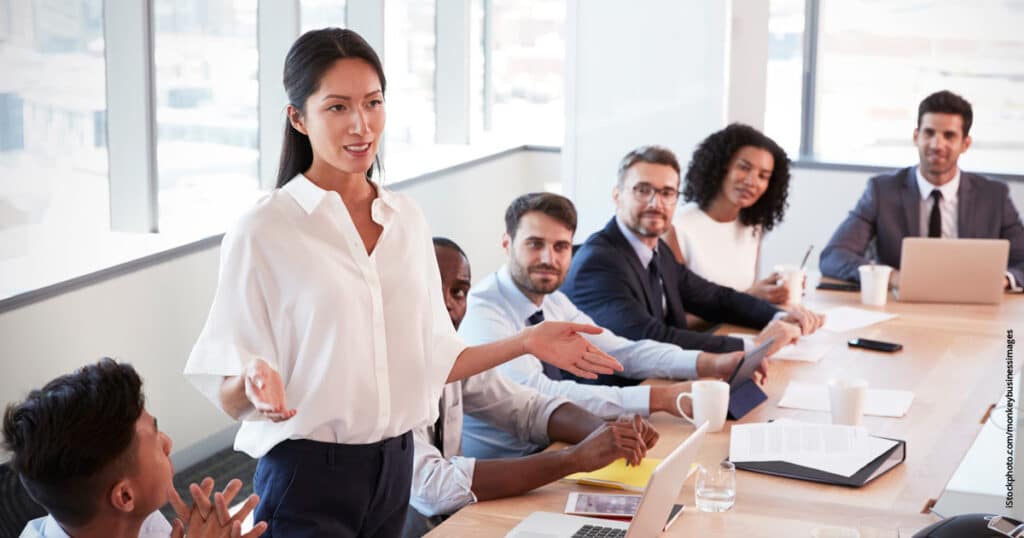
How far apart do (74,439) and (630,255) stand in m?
2.34

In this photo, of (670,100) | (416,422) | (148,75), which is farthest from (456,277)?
(670,100)

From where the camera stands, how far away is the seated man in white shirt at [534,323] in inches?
116

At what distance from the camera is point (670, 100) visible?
6055 mm

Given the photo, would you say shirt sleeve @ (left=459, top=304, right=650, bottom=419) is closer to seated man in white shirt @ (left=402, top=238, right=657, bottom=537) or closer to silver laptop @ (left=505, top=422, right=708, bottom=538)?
seated man in white shirt @ (left=402, top=238, right=657, bottom=537)

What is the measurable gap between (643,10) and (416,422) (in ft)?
14.1

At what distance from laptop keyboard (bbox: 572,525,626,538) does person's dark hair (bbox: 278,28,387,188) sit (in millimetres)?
805

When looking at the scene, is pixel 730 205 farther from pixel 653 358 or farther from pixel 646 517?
pixel 646 517

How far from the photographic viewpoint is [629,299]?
11.9ft

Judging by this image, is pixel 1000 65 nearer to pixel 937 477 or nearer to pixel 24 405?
pixel 937 477

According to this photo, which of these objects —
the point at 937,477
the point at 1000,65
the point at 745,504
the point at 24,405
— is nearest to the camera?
the point at 24,405

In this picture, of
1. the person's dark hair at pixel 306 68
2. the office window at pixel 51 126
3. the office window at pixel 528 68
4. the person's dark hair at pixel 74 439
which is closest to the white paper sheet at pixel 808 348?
the person's dark hair at pixel 306 68

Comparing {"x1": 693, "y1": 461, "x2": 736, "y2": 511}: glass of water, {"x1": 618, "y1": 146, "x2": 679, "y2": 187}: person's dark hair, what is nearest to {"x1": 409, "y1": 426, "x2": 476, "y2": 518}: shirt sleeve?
{"x1": 693, "y1": 461, "x2": 736, "y2": 511}: glass of water

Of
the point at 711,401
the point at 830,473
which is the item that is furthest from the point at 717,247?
the point at 830,473

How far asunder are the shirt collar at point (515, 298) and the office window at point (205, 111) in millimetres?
1851
